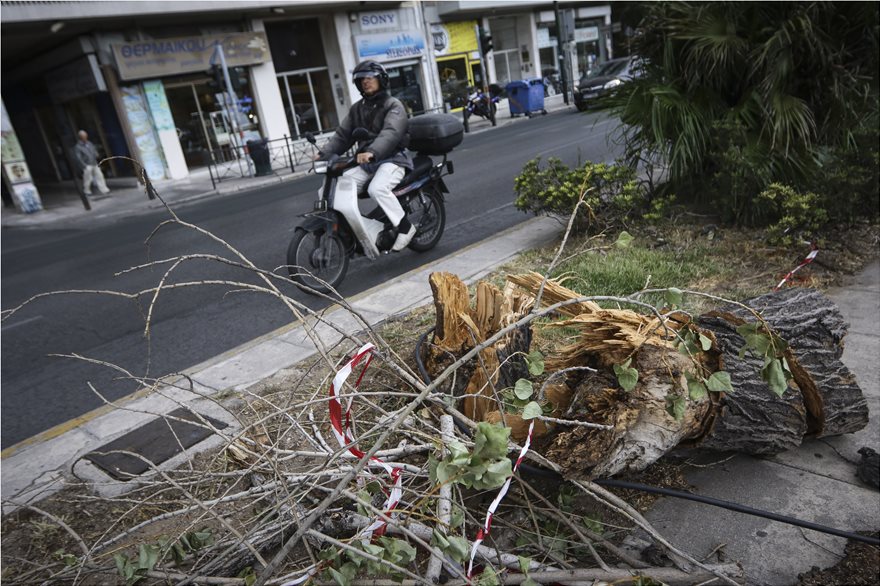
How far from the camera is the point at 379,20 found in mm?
26125

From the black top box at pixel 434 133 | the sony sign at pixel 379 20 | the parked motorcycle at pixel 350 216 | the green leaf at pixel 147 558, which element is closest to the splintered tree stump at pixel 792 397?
the green leaf at pixel 147 558

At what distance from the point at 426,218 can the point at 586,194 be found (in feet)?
6.68

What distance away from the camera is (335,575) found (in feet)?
5.68

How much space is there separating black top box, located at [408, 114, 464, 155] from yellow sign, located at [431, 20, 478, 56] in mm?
24191

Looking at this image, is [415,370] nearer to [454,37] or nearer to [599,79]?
[599,79]

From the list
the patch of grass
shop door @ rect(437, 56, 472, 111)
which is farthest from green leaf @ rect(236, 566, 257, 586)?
shop door @ rect(437, 56, 472, 111)

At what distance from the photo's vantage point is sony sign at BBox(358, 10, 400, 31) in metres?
25.5

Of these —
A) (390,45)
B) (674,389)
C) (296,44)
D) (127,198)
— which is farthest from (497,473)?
(390,45)

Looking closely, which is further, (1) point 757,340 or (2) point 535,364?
(2) point 535,364

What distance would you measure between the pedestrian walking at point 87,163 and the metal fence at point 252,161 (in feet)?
11.4

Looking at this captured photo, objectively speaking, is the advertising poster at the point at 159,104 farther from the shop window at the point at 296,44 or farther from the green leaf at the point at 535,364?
the green leaf at the point at 535,364

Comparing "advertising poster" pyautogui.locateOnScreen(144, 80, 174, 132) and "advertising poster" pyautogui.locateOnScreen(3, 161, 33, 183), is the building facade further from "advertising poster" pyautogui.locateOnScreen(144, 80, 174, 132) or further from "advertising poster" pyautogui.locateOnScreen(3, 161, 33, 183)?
"advertising poster" pyautogui.locateOnScreen(3, 161, 33, 183)

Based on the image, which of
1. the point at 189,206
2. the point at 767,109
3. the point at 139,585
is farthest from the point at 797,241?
the point at 189,206

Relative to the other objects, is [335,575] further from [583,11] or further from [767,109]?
[583,11]
